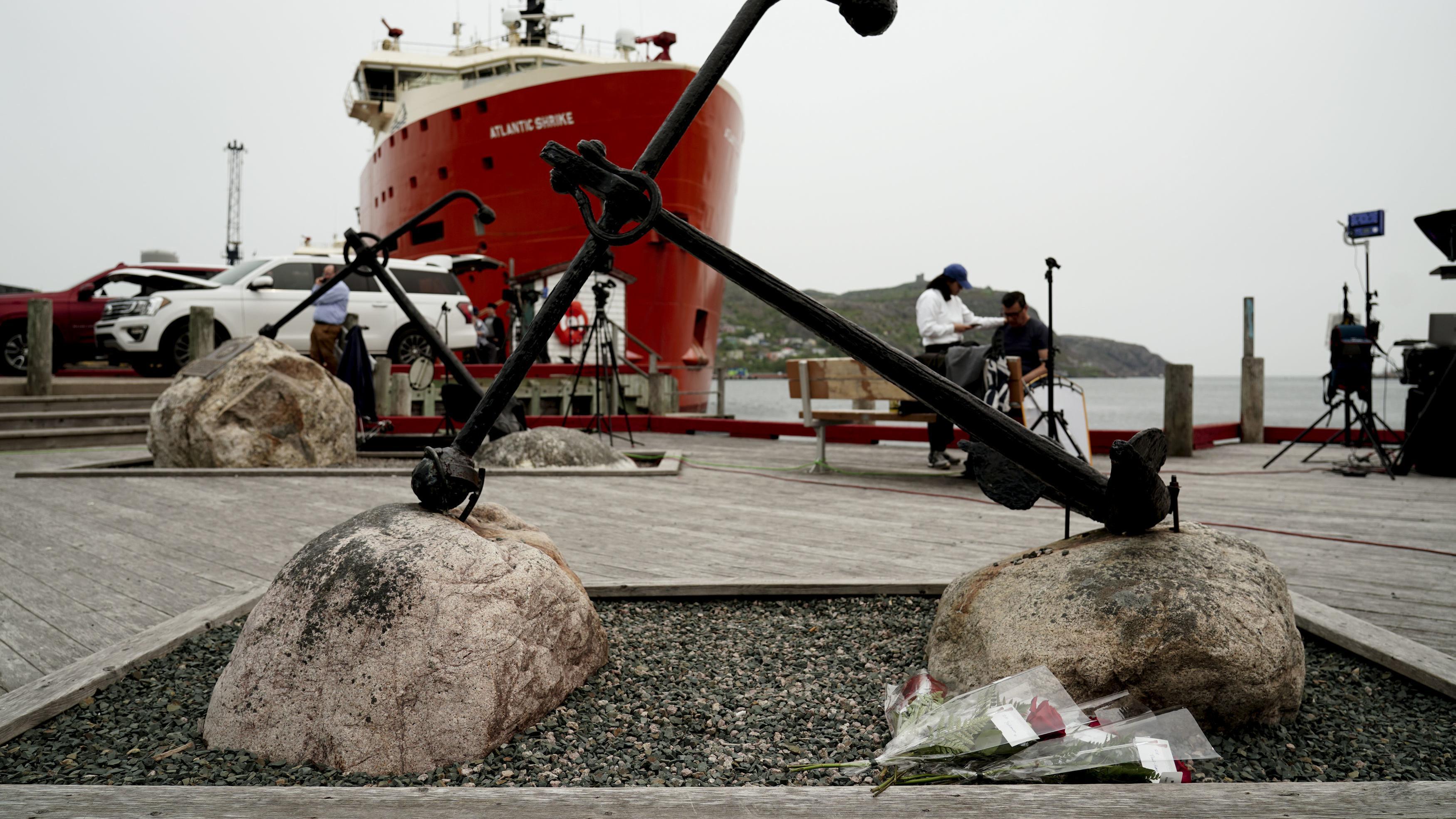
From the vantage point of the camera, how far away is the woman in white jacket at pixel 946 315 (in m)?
6.55

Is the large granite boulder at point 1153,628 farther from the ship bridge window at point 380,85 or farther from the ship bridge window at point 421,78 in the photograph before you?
the ship bridge window at point 380,85

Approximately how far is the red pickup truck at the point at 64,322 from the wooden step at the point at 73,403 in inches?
79.2

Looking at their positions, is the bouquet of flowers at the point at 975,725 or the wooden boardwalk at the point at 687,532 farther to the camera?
the wooden boardwalk at the point at 687,532

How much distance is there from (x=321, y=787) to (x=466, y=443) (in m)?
0.82

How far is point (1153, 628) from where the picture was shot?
1.80 meters

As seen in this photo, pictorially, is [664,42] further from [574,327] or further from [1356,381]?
[1356,381]

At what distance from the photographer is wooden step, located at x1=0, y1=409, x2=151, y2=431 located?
30.3 ft

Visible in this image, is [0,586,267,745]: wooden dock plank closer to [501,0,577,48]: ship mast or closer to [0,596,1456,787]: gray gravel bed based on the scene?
[0,596,1456,787]: gray gravel bed

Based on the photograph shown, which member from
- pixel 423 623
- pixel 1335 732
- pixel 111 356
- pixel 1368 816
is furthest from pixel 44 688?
pixel 111 356

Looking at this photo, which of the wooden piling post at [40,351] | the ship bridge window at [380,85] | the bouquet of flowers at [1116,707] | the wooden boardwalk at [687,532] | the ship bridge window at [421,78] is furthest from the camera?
the ship bridge window at [380,85]

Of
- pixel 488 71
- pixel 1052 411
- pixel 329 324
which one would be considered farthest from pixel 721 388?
pixel 488 71

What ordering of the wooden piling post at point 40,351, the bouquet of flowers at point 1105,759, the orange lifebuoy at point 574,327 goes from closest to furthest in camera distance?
1. the bouquet of flowers at point 1105,759
2. the wooden piling post at point 40,351
3. the orange lifebuoy at point 574,327

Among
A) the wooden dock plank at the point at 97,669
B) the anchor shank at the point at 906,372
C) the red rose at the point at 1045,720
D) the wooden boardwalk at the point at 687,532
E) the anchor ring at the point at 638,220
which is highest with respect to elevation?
the anchor ring at the point at 638,220

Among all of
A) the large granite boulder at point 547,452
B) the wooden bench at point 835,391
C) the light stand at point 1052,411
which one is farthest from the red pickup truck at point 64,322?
the light stand at point 1052,411
